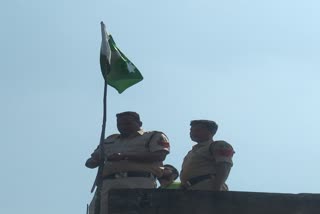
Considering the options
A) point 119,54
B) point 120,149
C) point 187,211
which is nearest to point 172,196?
point 187,211

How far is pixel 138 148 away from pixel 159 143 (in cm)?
28

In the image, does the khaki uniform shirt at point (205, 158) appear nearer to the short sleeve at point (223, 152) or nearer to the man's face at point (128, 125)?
the short sleeve at point (223, 152)

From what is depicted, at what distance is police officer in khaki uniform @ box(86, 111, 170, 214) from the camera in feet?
38.5

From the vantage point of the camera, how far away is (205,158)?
11703mm

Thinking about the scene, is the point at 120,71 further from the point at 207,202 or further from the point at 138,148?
the point at 207,202

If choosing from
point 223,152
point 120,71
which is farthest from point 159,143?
point 120,71

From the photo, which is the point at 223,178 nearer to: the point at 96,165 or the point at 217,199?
the point at 217,199

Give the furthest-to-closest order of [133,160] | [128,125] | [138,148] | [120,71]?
[120,71] → [128,125] → [138,148] → [133,160]

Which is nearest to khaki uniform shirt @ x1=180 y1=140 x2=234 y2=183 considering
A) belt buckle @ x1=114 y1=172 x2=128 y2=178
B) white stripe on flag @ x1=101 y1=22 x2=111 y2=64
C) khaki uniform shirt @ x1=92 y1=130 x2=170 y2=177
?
khaki uniform shirt @ x1=92 y1=130 x2=170 y2=177

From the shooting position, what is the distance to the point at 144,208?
11008mm

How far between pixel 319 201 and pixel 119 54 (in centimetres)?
341

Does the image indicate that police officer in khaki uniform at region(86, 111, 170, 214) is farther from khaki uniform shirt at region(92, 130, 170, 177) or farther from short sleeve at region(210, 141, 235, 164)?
short sleeve at region(210, 141, 235, 164)

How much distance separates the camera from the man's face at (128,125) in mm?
12070

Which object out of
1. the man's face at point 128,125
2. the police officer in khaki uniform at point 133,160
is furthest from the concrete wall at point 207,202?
the man's face at point 128,125
